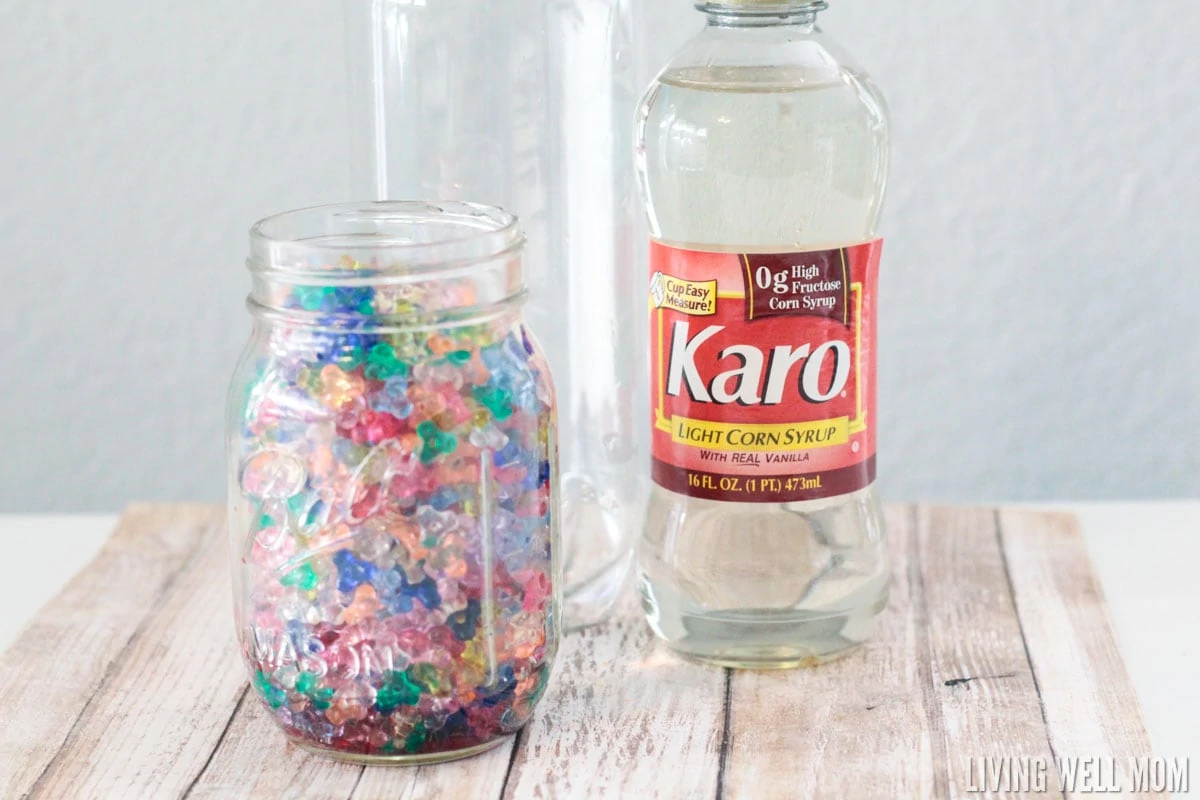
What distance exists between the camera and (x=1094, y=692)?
0.79m

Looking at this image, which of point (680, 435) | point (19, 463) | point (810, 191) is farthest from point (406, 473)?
point (19, 463)

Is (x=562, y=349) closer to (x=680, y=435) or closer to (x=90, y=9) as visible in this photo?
(x=680, y=435)

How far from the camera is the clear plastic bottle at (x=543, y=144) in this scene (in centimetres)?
88

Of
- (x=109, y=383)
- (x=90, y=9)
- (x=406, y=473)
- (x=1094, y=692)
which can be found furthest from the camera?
(x=109, y=383)

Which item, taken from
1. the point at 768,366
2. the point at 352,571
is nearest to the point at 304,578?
the point at 352,571

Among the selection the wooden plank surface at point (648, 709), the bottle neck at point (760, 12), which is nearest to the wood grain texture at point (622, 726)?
the wooden plank surface at point (648, 709)

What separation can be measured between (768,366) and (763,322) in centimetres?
2

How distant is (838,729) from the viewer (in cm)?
76

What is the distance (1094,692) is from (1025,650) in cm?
7

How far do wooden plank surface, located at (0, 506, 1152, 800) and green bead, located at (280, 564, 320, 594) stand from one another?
0.31 feet

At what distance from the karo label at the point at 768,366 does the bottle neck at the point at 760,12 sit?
0.41 feet

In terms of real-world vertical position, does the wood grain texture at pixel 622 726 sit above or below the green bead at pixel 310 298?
below

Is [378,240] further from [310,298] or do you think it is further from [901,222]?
[901,222]

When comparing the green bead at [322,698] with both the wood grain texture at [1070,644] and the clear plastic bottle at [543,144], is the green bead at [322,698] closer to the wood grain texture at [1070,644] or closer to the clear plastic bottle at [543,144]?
the clear plastic bottle at [543,144]
